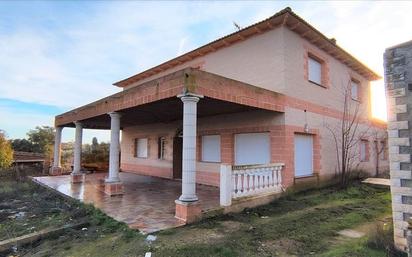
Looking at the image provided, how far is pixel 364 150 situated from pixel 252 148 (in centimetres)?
844

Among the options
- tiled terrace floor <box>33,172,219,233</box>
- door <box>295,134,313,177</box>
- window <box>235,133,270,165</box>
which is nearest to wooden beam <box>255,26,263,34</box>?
window <box>235,133,270,165</box>

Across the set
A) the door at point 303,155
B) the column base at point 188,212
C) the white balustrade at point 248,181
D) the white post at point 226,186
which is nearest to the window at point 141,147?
the door at point 303,155

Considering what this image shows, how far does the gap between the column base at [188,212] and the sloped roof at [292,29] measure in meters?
6.61

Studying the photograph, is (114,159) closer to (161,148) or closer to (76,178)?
(76,178)

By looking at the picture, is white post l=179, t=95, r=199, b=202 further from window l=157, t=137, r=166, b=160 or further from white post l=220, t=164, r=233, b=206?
window l=157, t=137, r=166, b=160

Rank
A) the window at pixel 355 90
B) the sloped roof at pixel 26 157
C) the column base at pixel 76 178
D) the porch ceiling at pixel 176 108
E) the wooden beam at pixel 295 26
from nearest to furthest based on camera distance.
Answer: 1. the porch ceiling at pixel 176 108
2. the wooden beam at pixel 295 26
3. the column base at pixel 76 178
4. the window at pixel 355 90
5. the sloped roof at pixel 26 157

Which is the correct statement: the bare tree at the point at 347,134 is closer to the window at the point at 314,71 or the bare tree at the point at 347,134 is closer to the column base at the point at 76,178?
the window at the point at 314,71

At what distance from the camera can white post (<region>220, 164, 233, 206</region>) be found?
23.6 feet

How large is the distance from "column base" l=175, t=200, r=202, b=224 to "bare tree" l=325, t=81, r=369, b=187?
7604mm

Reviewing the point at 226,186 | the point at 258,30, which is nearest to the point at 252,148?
the point at 226,186

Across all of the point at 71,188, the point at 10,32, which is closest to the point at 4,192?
the point at 71,188

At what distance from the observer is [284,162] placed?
369 inches

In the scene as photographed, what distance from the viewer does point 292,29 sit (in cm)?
1008

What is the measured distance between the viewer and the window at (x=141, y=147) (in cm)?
1678
